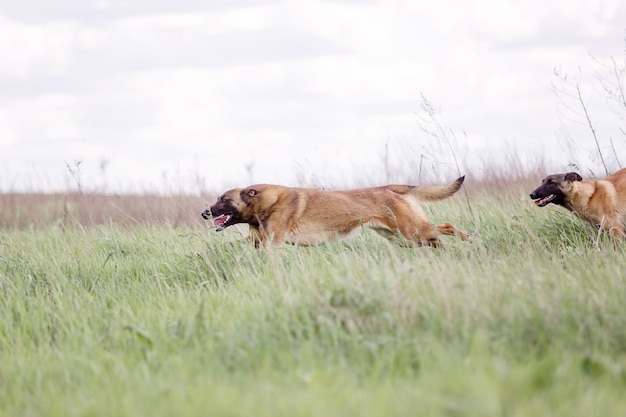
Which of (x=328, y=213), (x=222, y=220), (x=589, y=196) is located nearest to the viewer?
(x=328, y=213)

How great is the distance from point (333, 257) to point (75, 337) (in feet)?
7.72

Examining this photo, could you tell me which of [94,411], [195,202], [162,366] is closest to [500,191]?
[195,202]

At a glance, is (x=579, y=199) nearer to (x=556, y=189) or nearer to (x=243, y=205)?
(x=556, y=189)

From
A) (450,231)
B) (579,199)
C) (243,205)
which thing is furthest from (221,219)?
(579,199)

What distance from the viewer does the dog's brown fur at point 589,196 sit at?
8.62 meters

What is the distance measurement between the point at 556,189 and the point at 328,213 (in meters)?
2.73

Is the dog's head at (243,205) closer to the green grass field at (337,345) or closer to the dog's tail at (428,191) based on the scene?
the dog's tail at (428,191)

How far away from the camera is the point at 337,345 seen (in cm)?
448

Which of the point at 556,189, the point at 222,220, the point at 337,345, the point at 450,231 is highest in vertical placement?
the point at 222,220

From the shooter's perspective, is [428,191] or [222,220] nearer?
[428,191]

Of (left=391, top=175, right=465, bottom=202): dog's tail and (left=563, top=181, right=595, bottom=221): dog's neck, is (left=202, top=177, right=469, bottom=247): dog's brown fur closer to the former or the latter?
(left=391, top=175, right=465, bottom=202): dog's tail

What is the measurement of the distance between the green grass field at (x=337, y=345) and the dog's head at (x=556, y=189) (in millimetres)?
2083

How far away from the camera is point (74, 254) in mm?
8352

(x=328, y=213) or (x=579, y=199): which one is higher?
(x=328, y=213)
